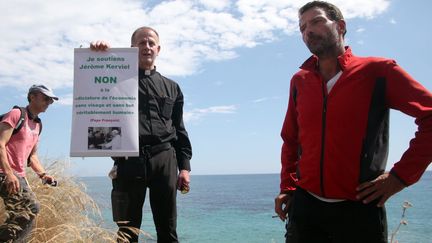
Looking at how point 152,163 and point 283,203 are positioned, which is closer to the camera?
point 283,203

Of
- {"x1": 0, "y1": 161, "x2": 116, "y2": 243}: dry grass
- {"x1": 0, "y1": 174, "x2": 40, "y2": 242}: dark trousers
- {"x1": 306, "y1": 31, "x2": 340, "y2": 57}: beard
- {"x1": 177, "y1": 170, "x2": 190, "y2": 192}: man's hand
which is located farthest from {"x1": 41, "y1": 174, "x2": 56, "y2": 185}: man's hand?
{"x1": 306, "y1": 31, "x2": 340, "y2": 57}: beard

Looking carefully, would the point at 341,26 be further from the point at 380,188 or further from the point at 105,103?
the point at 105,103

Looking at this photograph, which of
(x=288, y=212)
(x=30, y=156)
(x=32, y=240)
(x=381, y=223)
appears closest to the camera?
(x=381, y=223)

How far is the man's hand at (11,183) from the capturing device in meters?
4.38

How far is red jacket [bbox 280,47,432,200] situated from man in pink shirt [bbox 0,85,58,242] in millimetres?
3337

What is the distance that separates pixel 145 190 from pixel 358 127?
1.97 meters

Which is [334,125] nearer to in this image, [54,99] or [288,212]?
[288,212]

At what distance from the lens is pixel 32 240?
187 inches

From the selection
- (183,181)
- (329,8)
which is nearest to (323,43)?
(329,8)

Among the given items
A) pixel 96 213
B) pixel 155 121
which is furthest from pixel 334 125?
pixel 96 213

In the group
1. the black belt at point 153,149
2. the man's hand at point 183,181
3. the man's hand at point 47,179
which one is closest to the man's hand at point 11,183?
the man's hand at point 47,179

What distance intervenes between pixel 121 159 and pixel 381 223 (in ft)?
7.29

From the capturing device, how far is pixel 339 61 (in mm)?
2623

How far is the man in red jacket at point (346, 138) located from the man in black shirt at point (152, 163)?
1.32 metres
